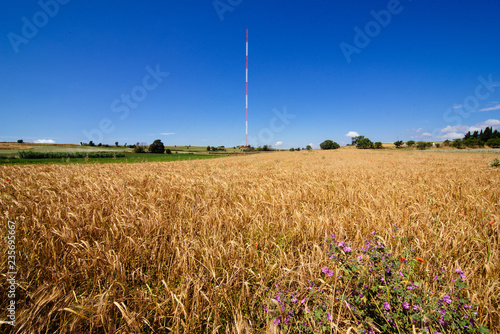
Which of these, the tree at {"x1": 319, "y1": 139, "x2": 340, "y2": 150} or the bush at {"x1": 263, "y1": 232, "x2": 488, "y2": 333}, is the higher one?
the tree at {"x1": 319, "y1": 139, "x2": 340, "y2": 150}

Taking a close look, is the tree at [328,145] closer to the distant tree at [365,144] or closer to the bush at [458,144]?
the distant tree at [365,144]

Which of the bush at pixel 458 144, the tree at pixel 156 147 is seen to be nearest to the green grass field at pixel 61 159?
the tree at pixel 156 147

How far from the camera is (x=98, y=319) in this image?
1.14 metres

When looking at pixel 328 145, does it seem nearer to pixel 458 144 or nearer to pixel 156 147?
pixel 458 144

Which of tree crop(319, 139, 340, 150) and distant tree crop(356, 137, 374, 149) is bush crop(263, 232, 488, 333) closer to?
distant tree crop(356, 137, 374, 149)

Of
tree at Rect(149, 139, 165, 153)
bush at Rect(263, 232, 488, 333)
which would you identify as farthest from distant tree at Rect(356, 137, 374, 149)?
bush at Rect(263, 232, 488, 333)

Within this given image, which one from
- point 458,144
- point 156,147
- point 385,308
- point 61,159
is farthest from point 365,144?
point 61,159

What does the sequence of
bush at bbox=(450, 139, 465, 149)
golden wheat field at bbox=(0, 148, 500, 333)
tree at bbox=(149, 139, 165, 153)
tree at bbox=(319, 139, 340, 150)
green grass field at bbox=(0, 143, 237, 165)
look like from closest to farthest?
golden wheat field at bbox=(0, 148, 500, 333)
green grass field at bbox=(0, 143, 237, 165)
bush at bbox=(450, 139, 465, 149)
tree at bbox=(149, 139, 165, 153)
tree at bbox=(319, 139, 340, 150)

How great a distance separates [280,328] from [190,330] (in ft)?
1.81

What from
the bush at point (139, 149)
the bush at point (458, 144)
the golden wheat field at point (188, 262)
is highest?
the bush at point (139, 149)

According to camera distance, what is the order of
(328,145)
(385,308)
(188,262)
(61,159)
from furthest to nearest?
(328,145) → (61,159) → (188,262) → (385,308)

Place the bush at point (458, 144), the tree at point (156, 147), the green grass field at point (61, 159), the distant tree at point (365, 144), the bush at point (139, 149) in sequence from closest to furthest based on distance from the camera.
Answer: the green grass field at point (61, 159) < the bush at point (458, 144) < the bush at point (139, 149) < the tree at point (156, 147) < the distant tree at point (365, 144)

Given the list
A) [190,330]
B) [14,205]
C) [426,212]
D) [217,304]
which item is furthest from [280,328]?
[14,205]

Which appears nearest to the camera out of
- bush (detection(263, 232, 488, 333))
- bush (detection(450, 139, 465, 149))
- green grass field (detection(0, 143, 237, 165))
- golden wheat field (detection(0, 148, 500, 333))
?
bush (detection(263, 232, 488, 333))
